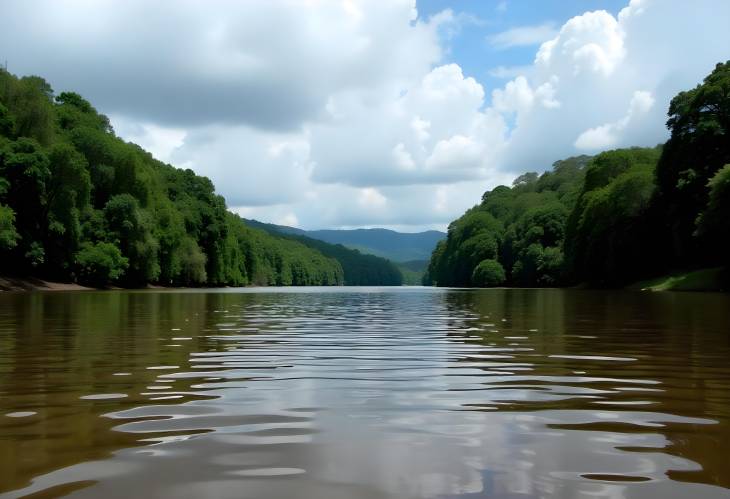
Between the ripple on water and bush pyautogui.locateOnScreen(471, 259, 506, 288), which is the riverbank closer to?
the ripple on water

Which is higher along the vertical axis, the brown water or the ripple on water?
the ripple on water

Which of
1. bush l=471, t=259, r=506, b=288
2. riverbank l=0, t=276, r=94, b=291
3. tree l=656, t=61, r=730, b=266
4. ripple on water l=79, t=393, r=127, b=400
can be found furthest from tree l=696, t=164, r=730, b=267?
bush l=471, t=259, r=506, b=288

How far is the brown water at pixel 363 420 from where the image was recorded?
4812 millimetres

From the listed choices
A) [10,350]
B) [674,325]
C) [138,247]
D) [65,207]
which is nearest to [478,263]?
[138,247]

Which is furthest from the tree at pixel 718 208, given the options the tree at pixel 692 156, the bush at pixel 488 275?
the bush at pixel 488 275

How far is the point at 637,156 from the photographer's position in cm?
9500

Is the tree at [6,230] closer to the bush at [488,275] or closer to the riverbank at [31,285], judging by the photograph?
the riverbank at [31,285]

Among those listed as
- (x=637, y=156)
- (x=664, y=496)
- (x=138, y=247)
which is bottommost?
(x=664, y=496)

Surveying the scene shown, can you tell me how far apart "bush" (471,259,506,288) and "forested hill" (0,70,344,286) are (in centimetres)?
5895

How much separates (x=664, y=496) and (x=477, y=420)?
2458 millimetres

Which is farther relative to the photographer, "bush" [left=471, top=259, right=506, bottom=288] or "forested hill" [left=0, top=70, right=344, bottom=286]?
"bush" [left=471, top=259, right=506, bottom=288]

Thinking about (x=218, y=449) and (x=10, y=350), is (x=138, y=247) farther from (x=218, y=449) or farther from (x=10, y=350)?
(x=218, y=449)

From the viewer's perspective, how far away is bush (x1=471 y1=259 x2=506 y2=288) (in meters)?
139

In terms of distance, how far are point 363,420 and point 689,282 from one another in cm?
6271
